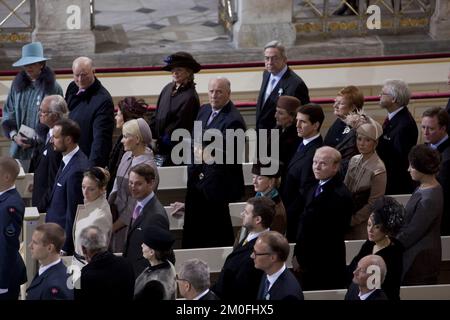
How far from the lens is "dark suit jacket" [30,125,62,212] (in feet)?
33.5

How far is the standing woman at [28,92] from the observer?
11.3 meters

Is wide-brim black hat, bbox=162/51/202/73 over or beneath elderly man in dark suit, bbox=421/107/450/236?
over

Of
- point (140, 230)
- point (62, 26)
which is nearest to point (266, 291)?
point (140, 230)

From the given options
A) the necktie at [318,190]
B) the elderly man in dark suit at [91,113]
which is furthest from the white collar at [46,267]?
the elderly man in dark suit at [91,113]

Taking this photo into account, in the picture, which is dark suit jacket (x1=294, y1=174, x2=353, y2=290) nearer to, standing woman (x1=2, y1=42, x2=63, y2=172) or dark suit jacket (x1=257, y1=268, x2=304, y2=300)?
dark suit jacket (x1=257, y1=268, x2=304, y2=300)

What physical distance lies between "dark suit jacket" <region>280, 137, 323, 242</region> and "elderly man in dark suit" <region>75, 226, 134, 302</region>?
193 centimetres

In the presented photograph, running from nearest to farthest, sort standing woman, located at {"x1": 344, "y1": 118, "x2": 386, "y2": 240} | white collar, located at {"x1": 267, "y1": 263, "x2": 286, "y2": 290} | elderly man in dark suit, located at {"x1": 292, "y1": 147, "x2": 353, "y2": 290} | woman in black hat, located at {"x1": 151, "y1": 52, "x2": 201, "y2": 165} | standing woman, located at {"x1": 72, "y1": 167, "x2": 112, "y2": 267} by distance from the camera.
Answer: white collar, located at {"x1": 267, "y1": 263, "x2": 286, "y2": 290} < elderly man in dark suit, located at {"x1": 292, "y1": 147, "x2": 353, "y2": 290} < standing woman, located at {"x1": 72, "y1": 167, "x2": 112, "y2": 267} < standing woman, located at {"x1": 344, "y1": 118, "x2": 386, "y2": 240} < woman in black hat, located at {"x1": 151, "y1": 52, "x2": 201, "y2": 165}

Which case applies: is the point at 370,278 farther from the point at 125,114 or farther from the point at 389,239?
the point at 125,114

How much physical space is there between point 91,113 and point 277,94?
164cm

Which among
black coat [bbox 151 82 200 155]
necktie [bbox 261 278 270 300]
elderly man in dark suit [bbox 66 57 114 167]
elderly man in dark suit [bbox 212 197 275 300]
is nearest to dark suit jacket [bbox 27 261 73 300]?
elderly man in dark suit [bbox 212 197 275 300]

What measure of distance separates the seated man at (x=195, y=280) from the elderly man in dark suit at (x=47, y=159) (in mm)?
2270

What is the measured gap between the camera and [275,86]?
1145cm

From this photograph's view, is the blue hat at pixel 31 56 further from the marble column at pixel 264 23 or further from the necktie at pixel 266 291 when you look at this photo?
the marble column at pixel 264 23
